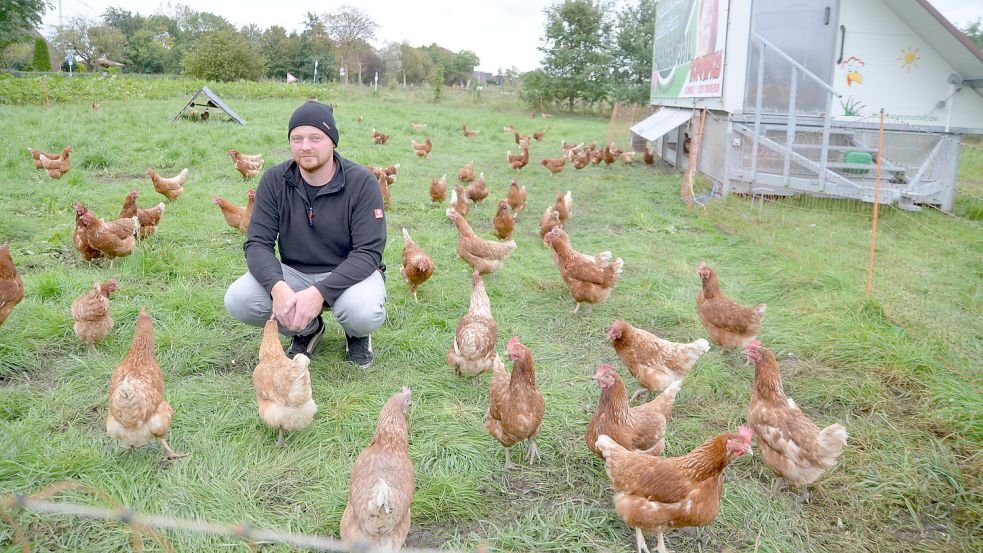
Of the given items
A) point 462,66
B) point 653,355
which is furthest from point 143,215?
point 462,66

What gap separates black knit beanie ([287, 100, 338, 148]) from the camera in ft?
11.3

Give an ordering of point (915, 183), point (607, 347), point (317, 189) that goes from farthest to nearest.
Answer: point (915, 183)
point (607, 347)
point (317, 189)

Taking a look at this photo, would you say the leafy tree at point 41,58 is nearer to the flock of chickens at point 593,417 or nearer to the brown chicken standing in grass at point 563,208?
the brown chicken standing in grass at point 563,208

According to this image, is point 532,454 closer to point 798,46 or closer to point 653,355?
point 653,355

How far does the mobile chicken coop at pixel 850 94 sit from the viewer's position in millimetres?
8727

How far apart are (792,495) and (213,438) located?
3044 millimetres

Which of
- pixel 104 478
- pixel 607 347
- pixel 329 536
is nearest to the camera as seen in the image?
pixel 329 536

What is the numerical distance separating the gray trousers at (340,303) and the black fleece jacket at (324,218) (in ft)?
0.29

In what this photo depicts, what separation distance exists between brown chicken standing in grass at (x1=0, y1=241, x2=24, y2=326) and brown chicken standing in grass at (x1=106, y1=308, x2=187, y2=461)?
1.59 m

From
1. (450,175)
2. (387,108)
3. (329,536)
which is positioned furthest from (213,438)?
(387,108)

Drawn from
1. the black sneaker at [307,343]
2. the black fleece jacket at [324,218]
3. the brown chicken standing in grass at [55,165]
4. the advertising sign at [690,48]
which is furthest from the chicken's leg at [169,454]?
the advertising sign at [690,48]

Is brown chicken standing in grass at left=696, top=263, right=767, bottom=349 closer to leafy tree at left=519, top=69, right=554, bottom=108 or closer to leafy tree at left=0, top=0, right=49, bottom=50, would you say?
→ leafy tree at left=0, top=0, right=49, bottom=50

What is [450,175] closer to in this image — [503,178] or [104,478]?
[503,178]

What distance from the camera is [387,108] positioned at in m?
23.5
